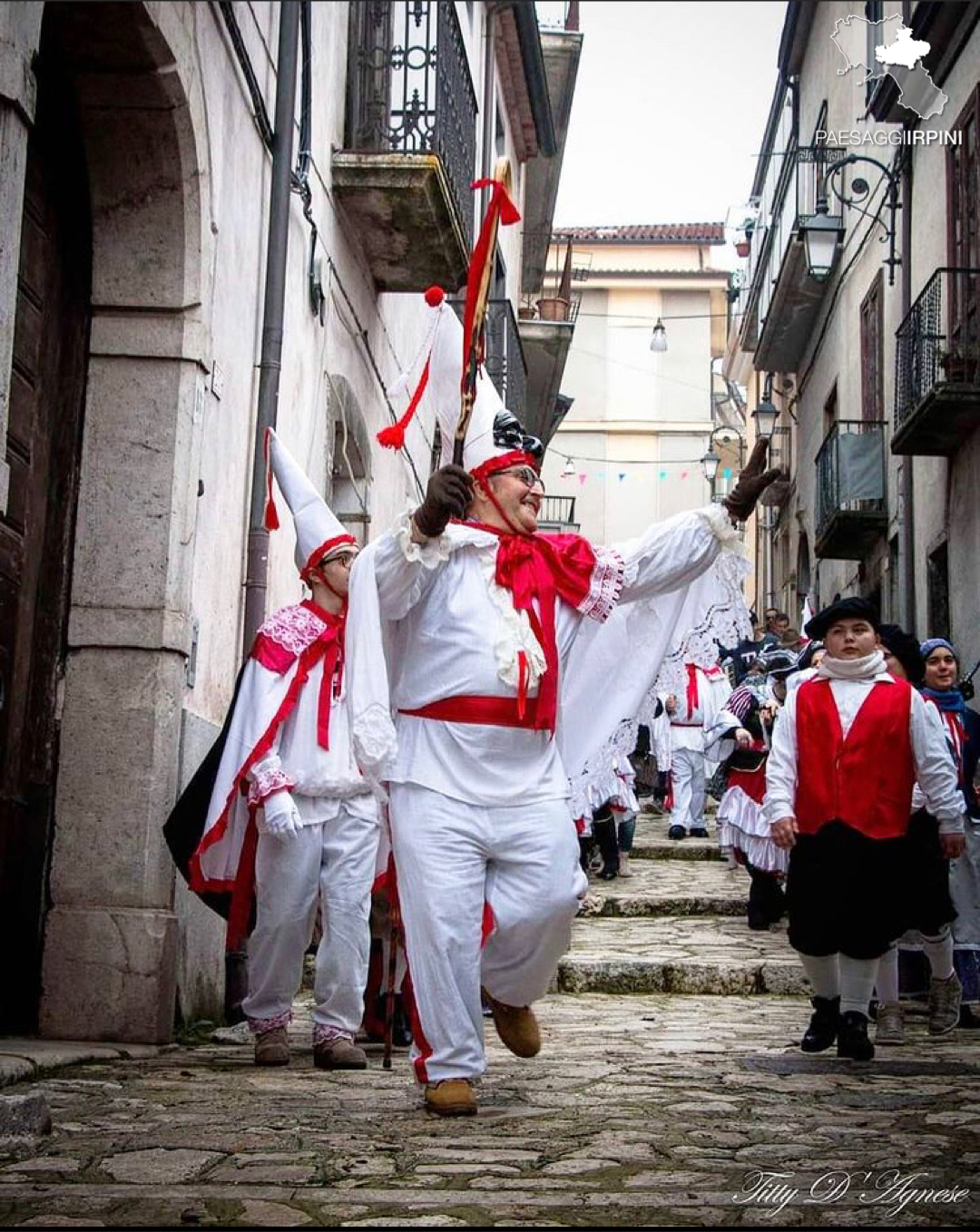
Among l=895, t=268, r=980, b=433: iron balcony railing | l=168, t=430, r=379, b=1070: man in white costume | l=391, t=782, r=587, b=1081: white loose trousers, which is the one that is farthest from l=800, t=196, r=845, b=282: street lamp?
l=391, t=782, r=587, b=1081: white loose trousers

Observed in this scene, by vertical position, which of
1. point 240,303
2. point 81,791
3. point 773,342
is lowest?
point 81,791

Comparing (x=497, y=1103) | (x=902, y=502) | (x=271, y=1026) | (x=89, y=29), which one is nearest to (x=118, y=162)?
(x=89, y=29)

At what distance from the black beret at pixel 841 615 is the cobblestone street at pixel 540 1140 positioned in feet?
5.74

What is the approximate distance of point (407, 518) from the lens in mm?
5680

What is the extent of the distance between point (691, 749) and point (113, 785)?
11.3 m

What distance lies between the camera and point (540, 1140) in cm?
485

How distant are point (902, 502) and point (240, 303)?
37.1 ft

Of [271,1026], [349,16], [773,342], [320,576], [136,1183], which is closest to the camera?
[136,1183]

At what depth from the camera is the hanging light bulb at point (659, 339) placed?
45.0 m

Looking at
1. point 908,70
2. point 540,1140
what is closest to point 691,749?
point 908,70

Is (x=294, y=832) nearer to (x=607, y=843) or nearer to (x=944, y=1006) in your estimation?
(x=944, y=1006)

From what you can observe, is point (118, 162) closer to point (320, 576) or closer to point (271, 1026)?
point (320, 576)

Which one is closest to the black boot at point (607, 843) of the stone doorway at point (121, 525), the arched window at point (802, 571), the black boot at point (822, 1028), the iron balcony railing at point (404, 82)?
the iron balcony railing at point (404, 82)

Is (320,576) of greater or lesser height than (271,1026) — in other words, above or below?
above
